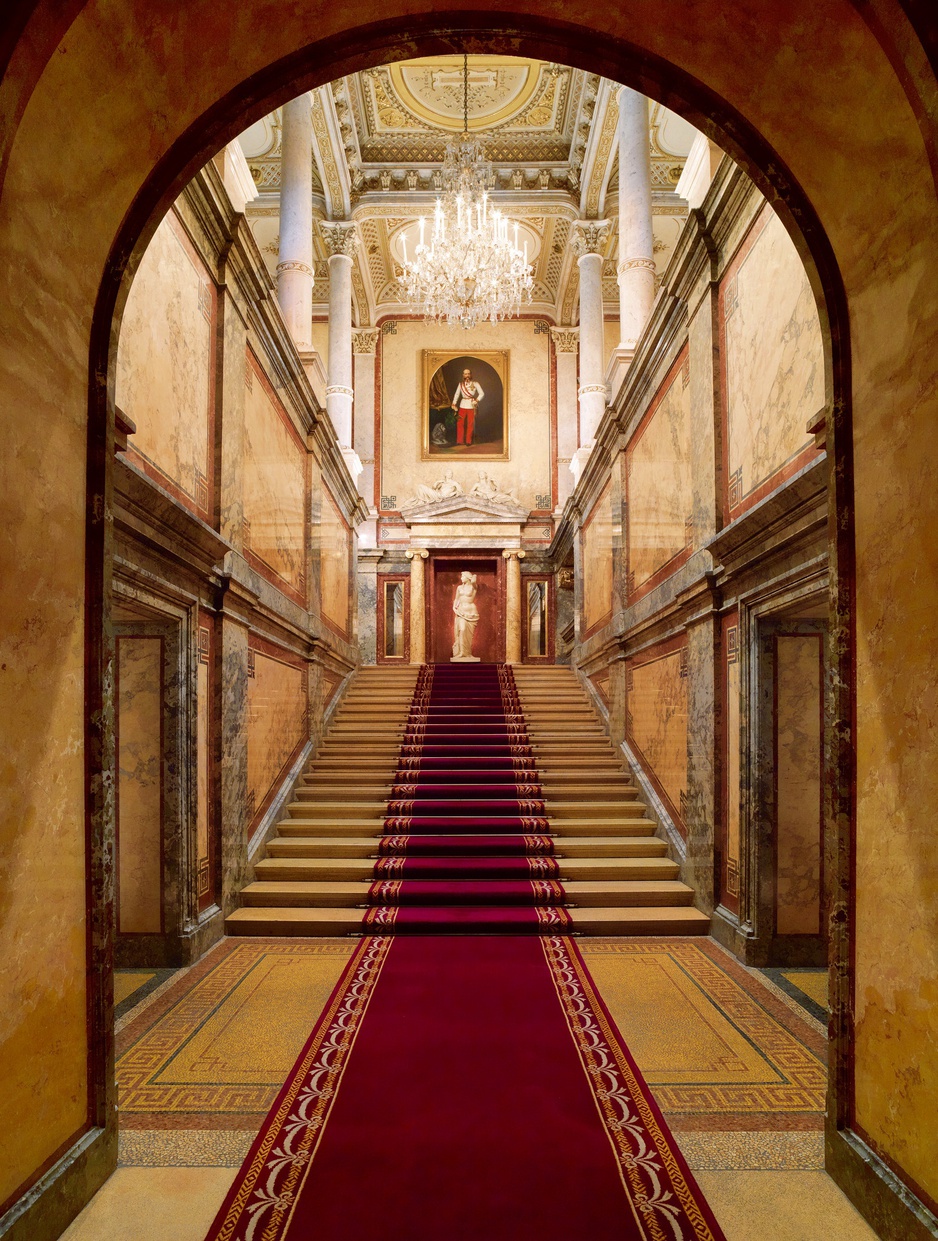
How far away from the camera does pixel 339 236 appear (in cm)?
1294

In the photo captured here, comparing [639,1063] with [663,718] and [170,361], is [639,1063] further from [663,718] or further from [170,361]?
[170,361]

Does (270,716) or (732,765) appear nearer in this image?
(732,765)

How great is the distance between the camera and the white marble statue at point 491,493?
1513 centimetres

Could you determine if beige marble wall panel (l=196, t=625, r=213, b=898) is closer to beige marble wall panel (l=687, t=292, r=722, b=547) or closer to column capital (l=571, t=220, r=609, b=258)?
beige marble wall panel (l=687, t=292, r=722, b=547)

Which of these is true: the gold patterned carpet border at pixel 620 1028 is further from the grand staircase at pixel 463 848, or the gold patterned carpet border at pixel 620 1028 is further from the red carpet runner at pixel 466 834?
the red carpet runner at pixel 466 834

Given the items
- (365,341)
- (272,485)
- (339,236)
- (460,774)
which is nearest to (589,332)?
(339,236)

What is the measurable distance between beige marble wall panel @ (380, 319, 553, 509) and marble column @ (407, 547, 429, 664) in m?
1.41

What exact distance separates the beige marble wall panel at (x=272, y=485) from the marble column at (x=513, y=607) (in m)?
6.56

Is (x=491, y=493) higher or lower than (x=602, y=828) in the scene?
higher

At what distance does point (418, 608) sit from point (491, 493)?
8.25 ft

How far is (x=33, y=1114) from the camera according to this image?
7.23 feet

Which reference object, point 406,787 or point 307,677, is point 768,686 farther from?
point 307,677

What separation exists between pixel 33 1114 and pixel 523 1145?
1.51 metres

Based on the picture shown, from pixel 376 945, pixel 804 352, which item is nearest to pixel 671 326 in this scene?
pixel 804 352
